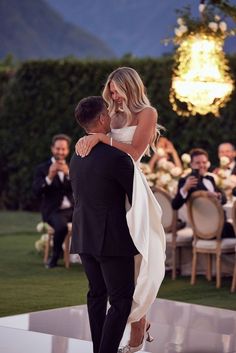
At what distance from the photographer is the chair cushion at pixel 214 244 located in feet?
35.3

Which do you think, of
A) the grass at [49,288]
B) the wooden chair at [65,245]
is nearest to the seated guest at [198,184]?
the grass at [49,288]

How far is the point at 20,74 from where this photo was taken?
66.1 ft

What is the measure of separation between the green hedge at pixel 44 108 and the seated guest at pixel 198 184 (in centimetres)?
638

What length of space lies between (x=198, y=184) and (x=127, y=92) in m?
4.74

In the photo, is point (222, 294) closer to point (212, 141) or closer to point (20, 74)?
point (212, 141)

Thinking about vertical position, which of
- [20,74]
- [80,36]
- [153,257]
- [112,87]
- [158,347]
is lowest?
[158,347]

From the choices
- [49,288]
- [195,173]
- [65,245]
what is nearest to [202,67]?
[195,173]

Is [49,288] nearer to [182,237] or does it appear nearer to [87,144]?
[182,237]

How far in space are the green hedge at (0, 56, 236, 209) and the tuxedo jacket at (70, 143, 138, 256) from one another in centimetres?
1149

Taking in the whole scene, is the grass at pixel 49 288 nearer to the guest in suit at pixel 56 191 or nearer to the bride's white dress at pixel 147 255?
the guest in suit at pixel 56 191

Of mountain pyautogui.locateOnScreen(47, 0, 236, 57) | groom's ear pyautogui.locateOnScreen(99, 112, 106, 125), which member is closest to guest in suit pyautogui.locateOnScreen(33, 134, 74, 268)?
groom's ear pyautogui.locateOnScreen(99, 112, 106, 125)

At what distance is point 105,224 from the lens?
19.7ft

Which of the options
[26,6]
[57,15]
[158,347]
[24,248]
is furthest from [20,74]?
[57,15]

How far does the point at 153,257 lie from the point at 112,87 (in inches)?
43.6
